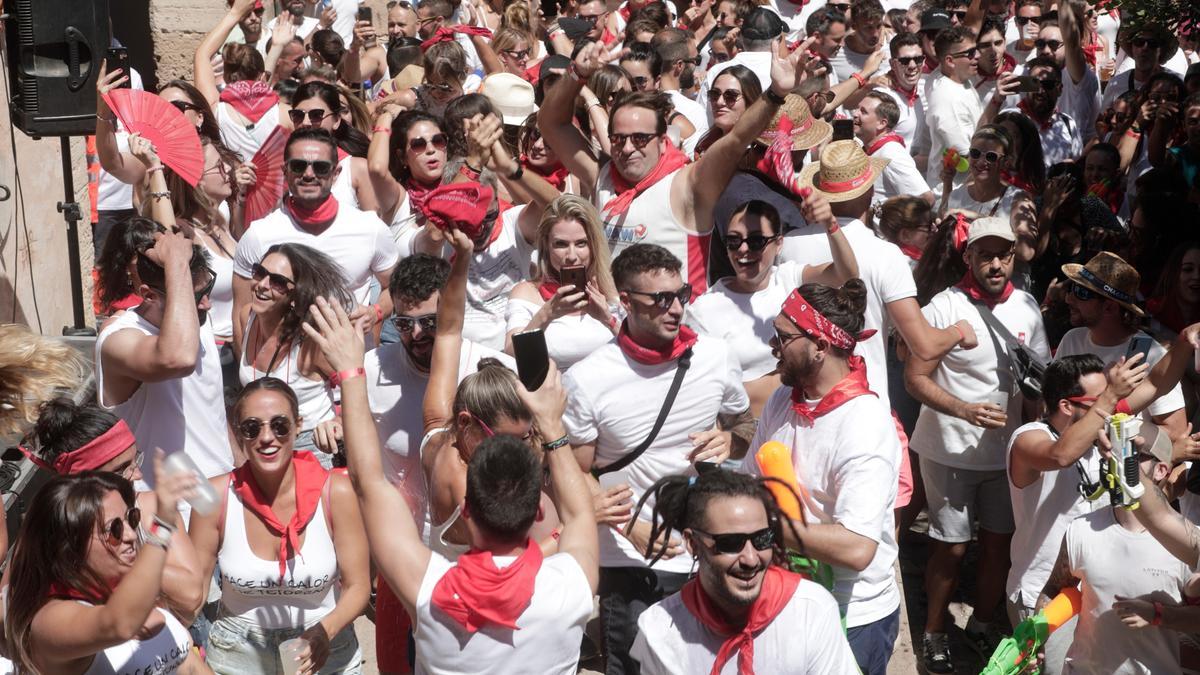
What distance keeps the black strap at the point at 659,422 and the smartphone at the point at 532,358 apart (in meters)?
0.61

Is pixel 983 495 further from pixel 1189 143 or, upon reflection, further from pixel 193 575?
pixel 193 575

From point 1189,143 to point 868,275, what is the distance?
286cm

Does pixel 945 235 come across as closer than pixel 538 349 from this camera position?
No

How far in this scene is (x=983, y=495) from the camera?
5.91 metres

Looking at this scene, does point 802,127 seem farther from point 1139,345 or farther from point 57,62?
point 57,62

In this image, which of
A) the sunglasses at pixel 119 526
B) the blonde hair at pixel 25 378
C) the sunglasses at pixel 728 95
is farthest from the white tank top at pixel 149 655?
the sunglasses at pixel 728 95

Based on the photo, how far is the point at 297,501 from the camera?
14.2 ft

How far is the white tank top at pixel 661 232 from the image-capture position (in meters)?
5.75

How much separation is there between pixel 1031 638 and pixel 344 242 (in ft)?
10.8

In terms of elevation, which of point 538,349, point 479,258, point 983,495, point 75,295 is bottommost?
point 75,295

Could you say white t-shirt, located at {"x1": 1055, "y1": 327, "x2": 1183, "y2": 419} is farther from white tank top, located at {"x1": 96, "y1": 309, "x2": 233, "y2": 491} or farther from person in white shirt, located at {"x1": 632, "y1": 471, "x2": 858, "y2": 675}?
white tank top, located at {"x1": 96, "y1": 309, "x2": 233, "y2": 491}

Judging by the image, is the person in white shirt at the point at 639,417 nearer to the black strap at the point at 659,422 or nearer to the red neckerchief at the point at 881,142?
the black strap at the point at 659,422

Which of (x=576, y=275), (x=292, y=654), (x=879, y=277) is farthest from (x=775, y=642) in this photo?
(x=879, y=277)

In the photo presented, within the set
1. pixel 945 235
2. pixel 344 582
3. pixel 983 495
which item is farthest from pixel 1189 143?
pixel 344 582
